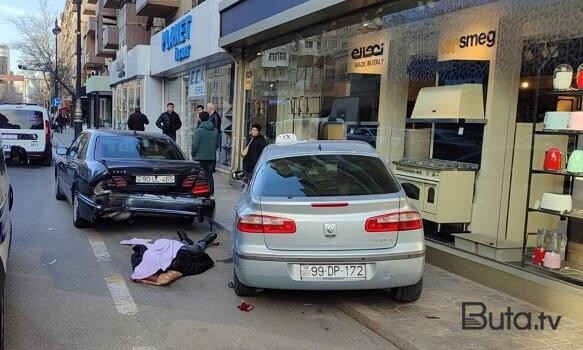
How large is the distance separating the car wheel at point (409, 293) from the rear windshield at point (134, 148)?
4726 millimetres

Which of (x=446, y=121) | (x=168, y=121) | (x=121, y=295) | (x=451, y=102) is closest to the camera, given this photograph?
(x=121, y=295)

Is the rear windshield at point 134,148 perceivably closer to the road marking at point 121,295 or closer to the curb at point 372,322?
the road marking at point 121,295

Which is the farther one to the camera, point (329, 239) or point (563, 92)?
point (563, 92)

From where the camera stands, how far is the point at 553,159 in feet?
18.5

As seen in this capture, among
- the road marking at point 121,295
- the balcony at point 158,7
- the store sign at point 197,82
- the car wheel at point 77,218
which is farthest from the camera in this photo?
the balcony at point 158,7

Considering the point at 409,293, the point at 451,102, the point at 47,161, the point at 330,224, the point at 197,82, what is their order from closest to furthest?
1. the point at 330,224
2. the point at 409,293
3. the point at 451,102
4. the point at 47,161
5. the point at 197,82

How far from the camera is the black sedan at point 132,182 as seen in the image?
765 cm

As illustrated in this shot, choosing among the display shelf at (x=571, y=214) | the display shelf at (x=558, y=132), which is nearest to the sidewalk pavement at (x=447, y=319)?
the display shelf at (x=571, y=214)

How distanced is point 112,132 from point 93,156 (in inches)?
33.4

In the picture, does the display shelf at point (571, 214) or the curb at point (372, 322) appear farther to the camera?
the display shelf at point (571, 214)

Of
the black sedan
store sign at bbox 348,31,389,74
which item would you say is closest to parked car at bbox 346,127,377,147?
store sign at bbox 348,31,389,74

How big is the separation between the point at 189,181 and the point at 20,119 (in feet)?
37.2

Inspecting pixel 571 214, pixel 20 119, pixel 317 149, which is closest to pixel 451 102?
pixel 571 214

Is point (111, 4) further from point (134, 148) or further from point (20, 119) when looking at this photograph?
point (134, 148)
